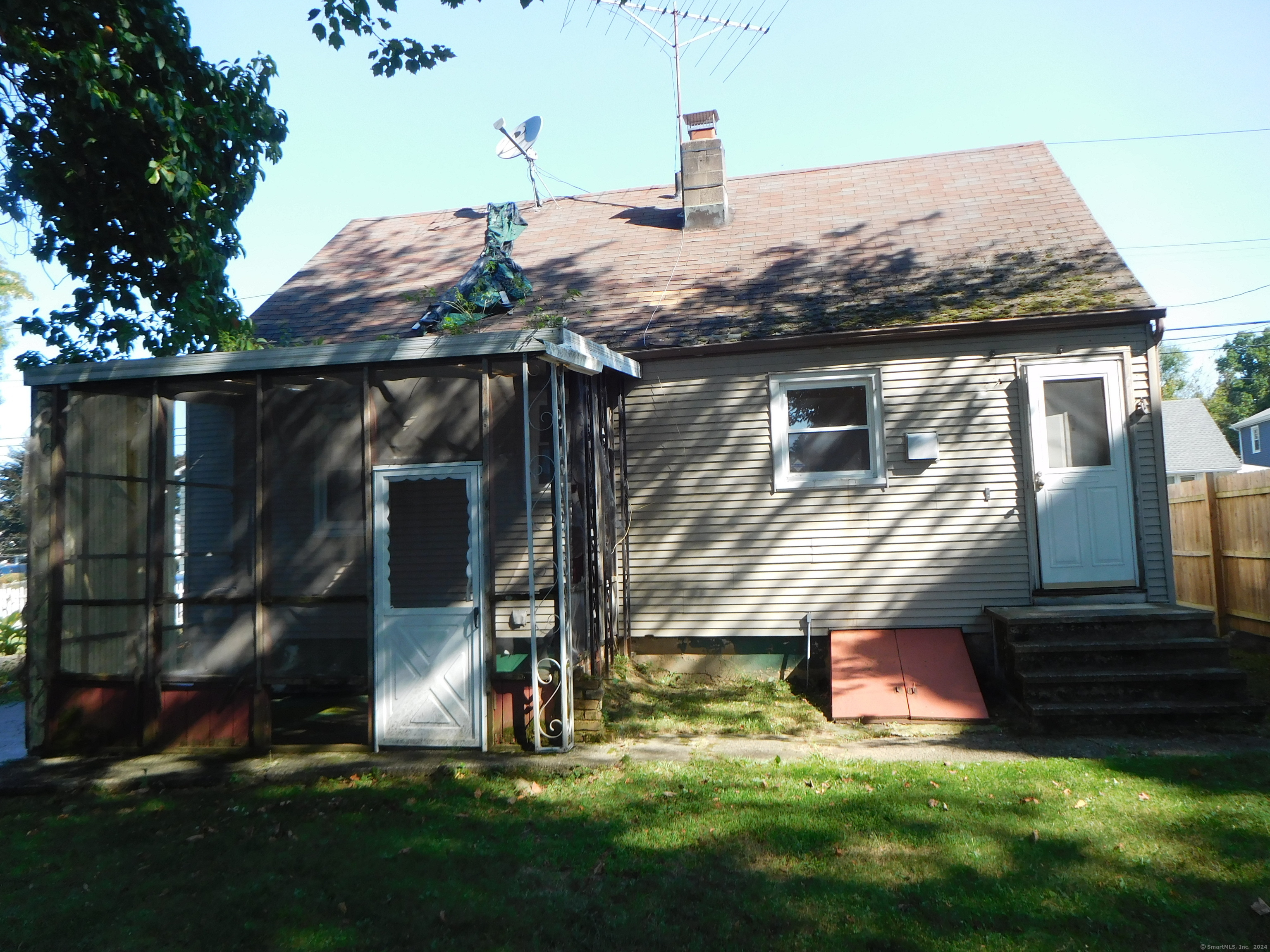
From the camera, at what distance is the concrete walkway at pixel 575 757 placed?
20.7 feet

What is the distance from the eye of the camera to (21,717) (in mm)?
8852

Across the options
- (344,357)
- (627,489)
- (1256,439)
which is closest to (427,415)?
(344,357)

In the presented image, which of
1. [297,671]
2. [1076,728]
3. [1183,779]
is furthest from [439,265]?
[1183,779]

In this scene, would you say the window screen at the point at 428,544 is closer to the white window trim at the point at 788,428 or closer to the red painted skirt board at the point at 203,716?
the red painted skirt board at the point at 203,716

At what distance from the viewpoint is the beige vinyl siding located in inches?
336

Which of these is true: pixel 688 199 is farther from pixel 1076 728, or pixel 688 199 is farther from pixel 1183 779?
pixel 1183 779

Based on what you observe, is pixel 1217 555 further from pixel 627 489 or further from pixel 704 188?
pixel 704 188

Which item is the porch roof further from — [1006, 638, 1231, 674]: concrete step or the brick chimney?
the brick chimney

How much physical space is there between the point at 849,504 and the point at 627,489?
2254mm

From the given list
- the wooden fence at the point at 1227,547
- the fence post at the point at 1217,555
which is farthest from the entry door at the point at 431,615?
the fence post at the point at 1217,555

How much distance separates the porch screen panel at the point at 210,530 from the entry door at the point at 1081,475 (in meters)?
7.09

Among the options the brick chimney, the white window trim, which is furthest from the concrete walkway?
the brick chimney

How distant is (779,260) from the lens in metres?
10.6

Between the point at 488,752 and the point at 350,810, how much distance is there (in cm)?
130
